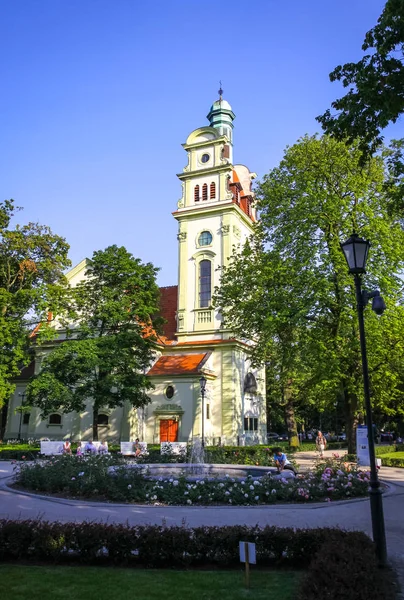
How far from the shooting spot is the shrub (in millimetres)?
5320

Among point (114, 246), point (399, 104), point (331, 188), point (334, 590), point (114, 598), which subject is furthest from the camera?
point (114, 246)

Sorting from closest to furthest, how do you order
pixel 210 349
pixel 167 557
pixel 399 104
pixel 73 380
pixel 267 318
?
pixel 167 557
pixel 399 104
pixel 267 318
pixel 73 380
pixel 210 349

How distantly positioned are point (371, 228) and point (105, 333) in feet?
66.1

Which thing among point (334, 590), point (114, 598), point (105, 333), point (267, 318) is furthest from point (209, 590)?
point (105, 333)

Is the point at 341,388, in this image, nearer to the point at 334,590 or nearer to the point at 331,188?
the point at 331,188

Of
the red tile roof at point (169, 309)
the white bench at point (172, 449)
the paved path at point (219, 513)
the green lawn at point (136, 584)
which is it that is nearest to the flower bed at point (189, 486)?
the paved path at point (219, 513)

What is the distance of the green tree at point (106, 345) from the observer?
30.4m

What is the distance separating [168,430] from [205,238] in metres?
15.1

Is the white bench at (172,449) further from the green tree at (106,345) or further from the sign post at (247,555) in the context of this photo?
the sign post at (247,555)

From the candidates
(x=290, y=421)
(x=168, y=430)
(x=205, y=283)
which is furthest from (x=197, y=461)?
(x=205, y=283)

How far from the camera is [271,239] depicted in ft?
85.0

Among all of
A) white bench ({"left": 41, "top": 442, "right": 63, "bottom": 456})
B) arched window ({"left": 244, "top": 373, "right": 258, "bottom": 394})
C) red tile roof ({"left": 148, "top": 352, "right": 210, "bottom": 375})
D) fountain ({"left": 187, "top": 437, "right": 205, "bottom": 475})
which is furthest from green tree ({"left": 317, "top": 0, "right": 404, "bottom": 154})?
arched window ({"left": 244, "top": 373, "right": 258, "bottom": 394})

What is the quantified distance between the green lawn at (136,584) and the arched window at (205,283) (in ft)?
102

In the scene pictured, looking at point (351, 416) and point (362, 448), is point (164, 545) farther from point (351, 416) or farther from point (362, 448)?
point (351, 416)
